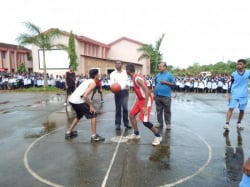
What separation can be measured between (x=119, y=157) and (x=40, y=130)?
311cm

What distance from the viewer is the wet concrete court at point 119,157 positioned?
3984mm

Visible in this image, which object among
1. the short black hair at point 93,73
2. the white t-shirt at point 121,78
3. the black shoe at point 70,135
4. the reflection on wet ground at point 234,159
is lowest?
the reflection on wet ground at point 234,159

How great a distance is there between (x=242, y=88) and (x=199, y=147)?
7.53 ft

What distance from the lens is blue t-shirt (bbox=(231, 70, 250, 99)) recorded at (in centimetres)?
681

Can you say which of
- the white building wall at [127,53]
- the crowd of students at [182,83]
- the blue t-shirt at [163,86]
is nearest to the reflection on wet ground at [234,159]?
the blue t-shirt at [163,86]

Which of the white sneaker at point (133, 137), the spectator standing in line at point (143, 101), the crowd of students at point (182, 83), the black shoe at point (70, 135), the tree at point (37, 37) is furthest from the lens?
the tree at point (37, 37)

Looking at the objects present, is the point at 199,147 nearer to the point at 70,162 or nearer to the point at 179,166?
the point at 179,166

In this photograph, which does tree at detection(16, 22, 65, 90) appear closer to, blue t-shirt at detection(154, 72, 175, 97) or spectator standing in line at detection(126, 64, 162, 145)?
blue t-shirt at detection(154, 72, 175, 97)

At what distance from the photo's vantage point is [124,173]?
4172 mm

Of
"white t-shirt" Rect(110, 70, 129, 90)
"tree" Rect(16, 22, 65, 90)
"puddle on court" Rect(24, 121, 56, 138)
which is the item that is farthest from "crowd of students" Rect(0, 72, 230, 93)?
"puddle on court" Rect(24, 121, 56, 138)

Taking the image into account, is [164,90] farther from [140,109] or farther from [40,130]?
[40,130]

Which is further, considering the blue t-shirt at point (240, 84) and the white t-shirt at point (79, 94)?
the blue t-shirt at point (240, 84)

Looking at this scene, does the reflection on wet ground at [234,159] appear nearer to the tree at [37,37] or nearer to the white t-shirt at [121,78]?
the white t-shirt at [121,78]

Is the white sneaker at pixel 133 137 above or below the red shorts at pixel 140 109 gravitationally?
below
